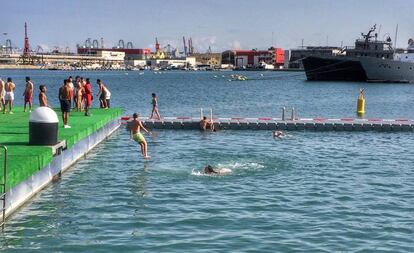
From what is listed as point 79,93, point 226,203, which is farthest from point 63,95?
point 226,203

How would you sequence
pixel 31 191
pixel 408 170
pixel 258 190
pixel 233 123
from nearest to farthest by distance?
pixel 31 191 < pixel 258 190 < pixel 408 170 < pixel 233 123

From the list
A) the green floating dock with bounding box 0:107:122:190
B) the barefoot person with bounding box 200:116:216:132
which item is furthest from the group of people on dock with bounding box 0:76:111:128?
the barefoot person with bounding box 200:116:216:132

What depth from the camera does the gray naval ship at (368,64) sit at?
117m

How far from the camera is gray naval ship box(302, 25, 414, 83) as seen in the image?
11675cm

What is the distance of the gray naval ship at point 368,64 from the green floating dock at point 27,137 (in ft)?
303

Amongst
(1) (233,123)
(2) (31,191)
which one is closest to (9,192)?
(2) (31,191)

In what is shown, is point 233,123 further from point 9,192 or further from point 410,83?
point 410,83

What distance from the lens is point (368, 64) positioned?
387 feet

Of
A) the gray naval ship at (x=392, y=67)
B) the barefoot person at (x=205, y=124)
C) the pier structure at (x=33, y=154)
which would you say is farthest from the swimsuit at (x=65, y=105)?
the gray naval ship at (x=392, y=67)

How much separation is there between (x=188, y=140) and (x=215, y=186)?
452 inches

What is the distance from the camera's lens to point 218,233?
44.4ft

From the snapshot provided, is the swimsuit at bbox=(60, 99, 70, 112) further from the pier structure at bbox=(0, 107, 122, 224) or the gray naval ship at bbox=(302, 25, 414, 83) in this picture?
the gray naval ship at bbox=(302, 25, 414, 83)

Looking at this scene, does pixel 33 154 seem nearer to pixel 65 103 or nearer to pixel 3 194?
pixel 3 194

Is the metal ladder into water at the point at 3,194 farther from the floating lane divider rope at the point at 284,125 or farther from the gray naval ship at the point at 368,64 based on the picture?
the gray naval ship at the point at 368,64
